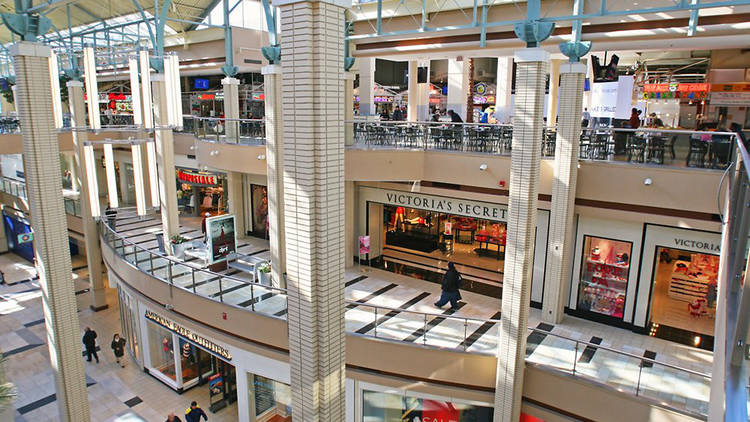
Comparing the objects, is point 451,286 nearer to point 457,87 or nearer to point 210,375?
point 210,375

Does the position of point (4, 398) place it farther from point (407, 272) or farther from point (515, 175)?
point (407, 272)

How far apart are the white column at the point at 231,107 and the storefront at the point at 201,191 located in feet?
18.2

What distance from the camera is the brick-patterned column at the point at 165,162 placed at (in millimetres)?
16875

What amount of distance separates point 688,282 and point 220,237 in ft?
47.3

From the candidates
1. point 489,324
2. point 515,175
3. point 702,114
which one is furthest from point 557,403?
point 702,114

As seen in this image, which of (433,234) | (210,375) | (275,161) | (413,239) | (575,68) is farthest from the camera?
(433,234)

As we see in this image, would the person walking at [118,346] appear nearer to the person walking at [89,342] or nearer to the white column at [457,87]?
the person walking at [89,342]

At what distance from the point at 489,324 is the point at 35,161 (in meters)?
10.6

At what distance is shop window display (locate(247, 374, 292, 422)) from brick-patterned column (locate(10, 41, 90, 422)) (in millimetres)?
4018

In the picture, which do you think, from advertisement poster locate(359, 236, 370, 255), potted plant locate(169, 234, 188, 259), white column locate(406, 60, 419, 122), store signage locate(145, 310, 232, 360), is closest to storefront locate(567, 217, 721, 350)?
advertisement poster locate(359, 236, 370, 255)

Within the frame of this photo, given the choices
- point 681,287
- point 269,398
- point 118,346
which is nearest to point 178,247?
point 118,346

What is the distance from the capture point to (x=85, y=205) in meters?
20.5

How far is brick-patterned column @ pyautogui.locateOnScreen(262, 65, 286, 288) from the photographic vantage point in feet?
46.5

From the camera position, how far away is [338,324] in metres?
7.14
